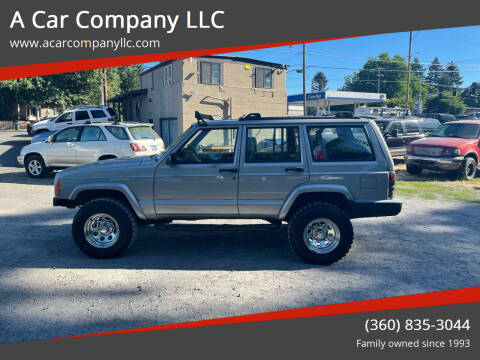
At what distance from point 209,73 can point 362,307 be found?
22.6 meters

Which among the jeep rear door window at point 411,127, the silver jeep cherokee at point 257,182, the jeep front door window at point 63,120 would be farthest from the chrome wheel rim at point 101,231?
the jeep front door window at point 63,120

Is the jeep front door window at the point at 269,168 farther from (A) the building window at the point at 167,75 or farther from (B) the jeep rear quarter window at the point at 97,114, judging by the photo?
(A) the building window at the point at 167,75

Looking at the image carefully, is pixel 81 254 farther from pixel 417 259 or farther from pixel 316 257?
pixel 417 259

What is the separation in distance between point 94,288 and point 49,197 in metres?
5.89

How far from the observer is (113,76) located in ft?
144

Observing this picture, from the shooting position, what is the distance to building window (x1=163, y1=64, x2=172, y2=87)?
82.6 ft

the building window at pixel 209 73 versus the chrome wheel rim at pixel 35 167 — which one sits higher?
the building window at pixel 209 73

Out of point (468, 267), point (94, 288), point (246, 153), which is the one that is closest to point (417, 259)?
point (468, 267)

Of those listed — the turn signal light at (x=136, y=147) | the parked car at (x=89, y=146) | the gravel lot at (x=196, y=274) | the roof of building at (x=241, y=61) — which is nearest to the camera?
the gravel lot at (x=196, y=274)

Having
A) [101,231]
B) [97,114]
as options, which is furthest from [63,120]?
[101,231]

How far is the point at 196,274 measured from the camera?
468 cm

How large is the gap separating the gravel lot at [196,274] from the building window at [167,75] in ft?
64.2

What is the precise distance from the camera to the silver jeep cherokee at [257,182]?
16.3 ft

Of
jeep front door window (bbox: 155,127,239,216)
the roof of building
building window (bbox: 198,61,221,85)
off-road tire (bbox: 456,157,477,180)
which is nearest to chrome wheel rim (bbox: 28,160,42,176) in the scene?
jeep front door window (bbox: 155,127,239,216)
